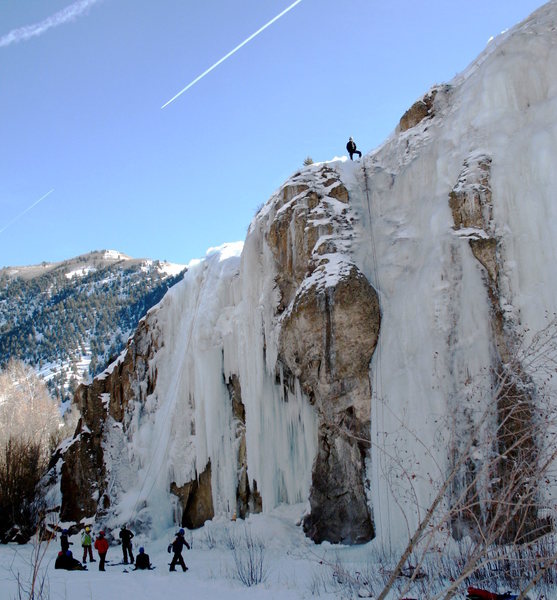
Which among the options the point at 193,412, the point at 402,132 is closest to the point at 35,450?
the point at 193,412

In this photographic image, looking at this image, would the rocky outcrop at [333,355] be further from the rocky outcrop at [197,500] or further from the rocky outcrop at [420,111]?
the rocky outcrop at [197,500]

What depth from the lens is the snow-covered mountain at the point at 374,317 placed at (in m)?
10.9

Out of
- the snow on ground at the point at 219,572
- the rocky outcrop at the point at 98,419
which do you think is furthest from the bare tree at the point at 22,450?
the snow on ground at the point at 219,572

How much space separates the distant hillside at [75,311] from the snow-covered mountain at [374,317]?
6085 cm

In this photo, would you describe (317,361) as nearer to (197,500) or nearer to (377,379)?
(377,379)

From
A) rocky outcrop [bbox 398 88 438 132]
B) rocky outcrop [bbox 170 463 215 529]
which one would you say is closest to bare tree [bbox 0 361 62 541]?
rocky outcrop [bbox 170 463 215 529]

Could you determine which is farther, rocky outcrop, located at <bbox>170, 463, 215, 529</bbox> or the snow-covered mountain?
rocky outcrop, located at <bbox>170, 463, 215, 529</bbox>

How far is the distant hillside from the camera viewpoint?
88000mm

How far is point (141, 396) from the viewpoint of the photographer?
19.8 meters

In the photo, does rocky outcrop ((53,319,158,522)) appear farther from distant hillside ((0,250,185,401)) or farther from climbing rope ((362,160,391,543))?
distant hillside ((0,250,185,401))

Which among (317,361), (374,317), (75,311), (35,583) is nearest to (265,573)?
(35,583)

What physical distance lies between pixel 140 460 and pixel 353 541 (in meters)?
8.97

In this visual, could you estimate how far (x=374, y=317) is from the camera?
12.7 meters

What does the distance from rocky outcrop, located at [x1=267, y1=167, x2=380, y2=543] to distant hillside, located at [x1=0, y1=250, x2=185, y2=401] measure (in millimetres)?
64911
